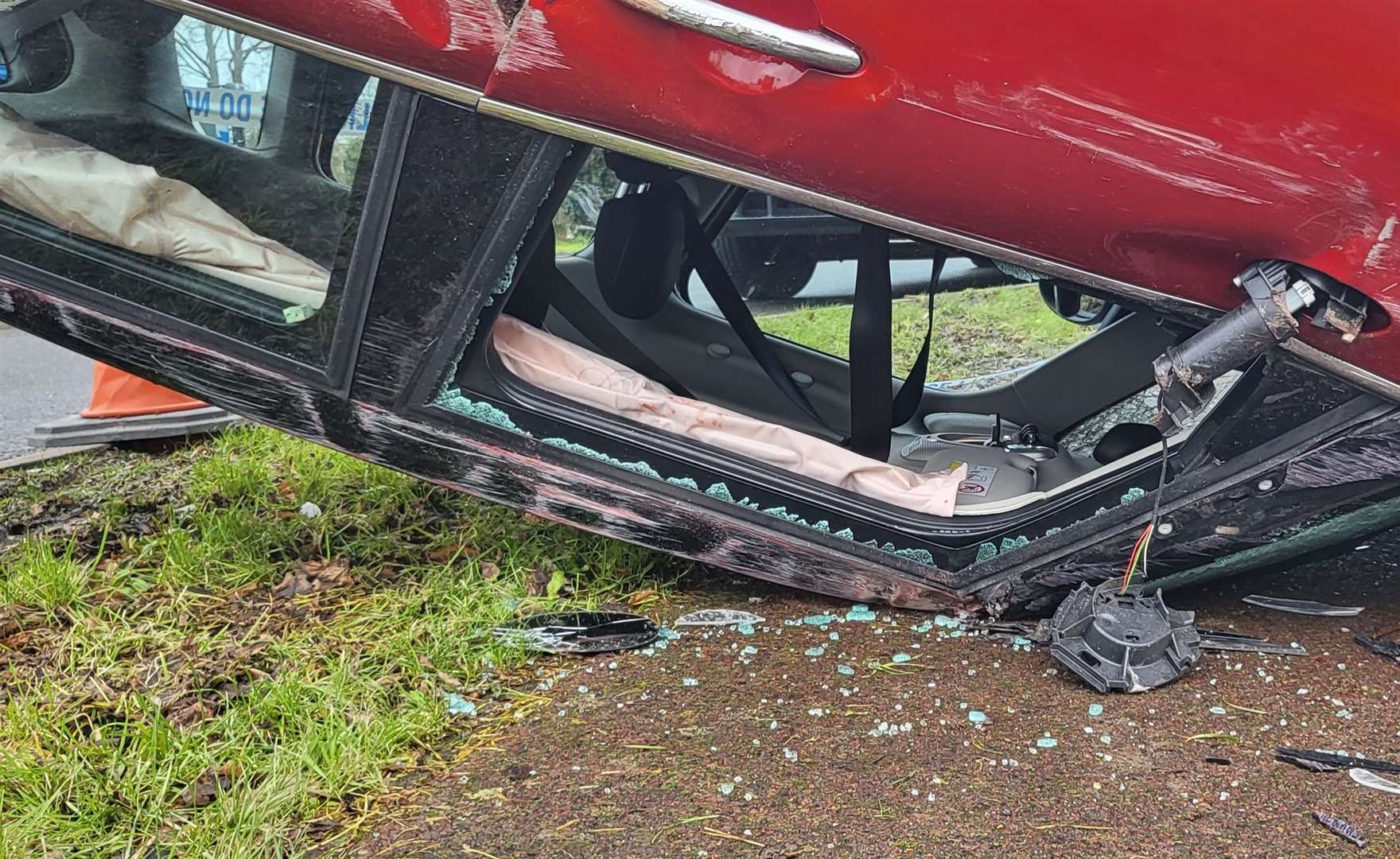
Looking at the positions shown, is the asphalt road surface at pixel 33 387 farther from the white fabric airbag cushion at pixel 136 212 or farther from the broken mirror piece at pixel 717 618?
the broken mirror piece at pixel 717 618

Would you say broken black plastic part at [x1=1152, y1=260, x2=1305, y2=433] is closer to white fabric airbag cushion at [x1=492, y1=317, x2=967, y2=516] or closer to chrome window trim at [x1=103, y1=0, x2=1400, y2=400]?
chrome window trim at [x1=103, y1=0, x2=1400, y2=400]

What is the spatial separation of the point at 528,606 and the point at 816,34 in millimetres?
1426

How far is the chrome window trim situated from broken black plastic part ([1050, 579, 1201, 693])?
0.55 meters

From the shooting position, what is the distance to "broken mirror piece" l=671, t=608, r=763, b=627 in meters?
2.26

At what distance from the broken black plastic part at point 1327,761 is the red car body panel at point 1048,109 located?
25.1 inches

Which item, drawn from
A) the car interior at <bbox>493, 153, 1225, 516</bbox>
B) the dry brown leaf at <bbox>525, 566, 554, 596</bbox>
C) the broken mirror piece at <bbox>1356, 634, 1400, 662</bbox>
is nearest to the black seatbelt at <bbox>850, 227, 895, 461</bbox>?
the car interior at <bbox>493, 153, 1225, 516</bbox>

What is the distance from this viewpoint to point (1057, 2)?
4.56 ft

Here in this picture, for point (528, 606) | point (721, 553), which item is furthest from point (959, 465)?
point (528, 606)

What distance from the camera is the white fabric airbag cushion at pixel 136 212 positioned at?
76.4 inches

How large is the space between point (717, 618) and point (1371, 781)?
4.10 feet

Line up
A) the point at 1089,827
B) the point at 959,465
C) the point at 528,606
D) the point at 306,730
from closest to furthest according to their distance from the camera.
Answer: the point at 1089,827 < the point at 306,730 < the point at 528,606 < the point at 959,465

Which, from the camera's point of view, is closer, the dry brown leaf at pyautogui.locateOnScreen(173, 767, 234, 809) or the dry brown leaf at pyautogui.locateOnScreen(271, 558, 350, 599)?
the dry brown leaf at pyautogui.locateOnScreen(173, 767, 234, 809)

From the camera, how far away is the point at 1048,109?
146cm

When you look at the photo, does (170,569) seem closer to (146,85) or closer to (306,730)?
(306,730)
